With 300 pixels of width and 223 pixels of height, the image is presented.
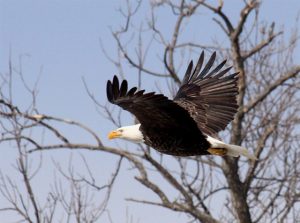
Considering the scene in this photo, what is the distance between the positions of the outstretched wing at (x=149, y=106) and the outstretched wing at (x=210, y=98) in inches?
21.5

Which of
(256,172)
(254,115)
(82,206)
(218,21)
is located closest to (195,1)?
(218,21)

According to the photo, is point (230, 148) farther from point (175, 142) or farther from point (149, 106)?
point (149, 106)

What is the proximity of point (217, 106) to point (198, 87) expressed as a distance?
11.5 inches

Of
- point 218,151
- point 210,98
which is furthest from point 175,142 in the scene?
point 210,98

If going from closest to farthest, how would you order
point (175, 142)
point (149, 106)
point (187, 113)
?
point (149, 106)
point (187, 113)
point (175, 142)

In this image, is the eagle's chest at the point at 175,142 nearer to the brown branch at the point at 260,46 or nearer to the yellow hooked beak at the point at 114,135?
the yellow hooked beak at the point at 114,135

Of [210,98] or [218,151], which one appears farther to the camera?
[210,98]

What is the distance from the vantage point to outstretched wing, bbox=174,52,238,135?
22.6ft

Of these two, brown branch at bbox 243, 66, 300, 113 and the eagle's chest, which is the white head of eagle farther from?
brown branch at bbox 243, 66, 300, 113

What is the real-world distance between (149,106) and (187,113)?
0.54 metres

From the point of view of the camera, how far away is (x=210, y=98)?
6.98m

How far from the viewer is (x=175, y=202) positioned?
1148 centimetres

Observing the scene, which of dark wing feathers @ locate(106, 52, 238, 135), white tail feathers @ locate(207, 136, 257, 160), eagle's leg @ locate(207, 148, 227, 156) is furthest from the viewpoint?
dark wing feathers @ locate(106, 52, 238, 135)

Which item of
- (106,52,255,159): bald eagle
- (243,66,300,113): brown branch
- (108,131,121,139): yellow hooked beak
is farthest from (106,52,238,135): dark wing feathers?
(243,66,300,113): brown branch
